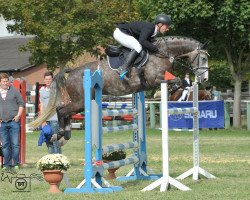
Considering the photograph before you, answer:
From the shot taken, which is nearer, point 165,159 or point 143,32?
point 165,159

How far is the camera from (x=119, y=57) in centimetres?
1329

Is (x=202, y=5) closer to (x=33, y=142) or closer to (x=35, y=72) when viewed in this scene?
(x=33, y=142)

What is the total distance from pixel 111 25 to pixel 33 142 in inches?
596

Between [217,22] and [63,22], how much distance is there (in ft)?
38.8

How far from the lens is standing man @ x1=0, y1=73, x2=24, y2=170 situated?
50.4 ft

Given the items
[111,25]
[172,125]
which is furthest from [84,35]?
[172,125]

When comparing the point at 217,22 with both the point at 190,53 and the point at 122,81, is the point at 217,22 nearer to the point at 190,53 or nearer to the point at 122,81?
the point at 190,53

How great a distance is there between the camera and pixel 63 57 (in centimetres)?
4062

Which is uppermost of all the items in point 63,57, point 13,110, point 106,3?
point 106,3

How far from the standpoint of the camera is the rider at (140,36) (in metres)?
13.0

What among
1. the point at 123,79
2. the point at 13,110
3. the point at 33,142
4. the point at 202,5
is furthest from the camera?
the point at 202,5

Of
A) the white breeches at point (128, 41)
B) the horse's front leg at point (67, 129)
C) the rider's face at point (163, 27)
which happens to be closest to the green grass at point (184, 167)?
the horse's front leg at point (67, 129)

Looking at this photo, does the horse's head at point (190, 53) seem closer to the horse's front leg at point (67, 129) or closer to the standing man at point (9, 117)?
the horse's front leg at point (67, 129)

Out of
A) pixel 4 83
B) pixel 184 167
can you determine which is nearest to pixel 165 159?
pixel 184 167
